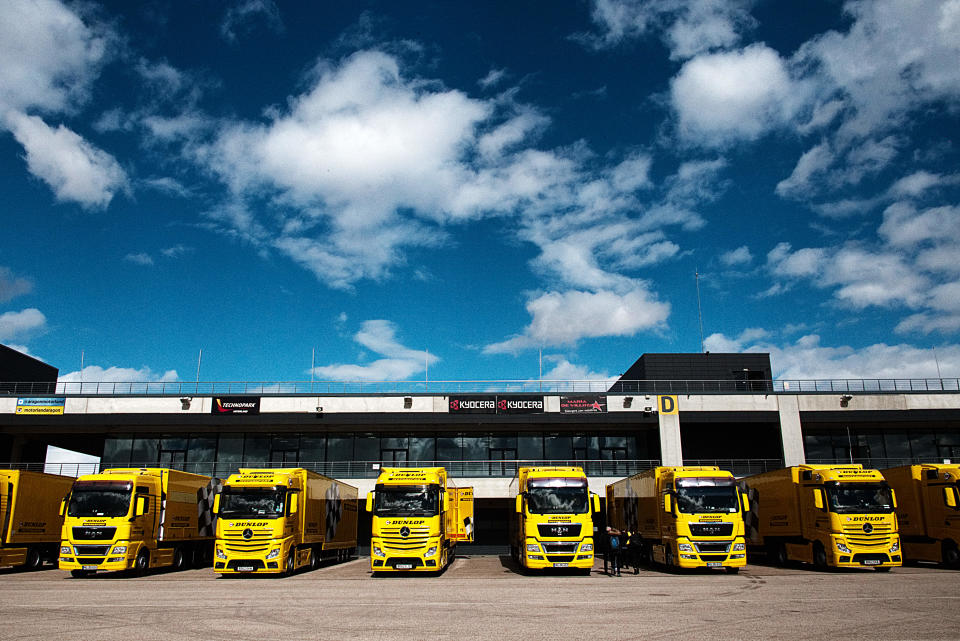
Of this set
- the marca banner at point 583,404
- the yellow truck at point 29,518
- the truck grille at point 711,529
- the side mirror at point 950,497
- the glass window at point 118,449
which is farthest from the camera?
the glass window at point 118,449

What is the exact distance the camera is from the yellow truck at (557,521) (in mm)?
21406

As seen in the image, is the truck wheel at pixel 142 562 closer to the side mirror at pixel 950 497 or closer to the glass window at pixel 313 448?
the glass window at pixel 313 448

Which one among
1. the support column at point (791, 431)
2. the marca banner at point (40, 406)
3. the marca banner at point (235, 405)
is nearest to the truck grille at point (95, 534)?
the marca banner at point (235, 405)

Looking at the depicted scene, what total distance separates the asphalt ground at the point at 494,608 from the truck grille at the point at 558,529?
1.41m

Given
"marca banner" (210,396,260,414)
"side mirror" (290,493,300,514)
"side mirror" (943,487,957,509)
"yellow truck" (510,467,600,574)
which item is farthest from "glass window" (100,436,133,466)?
"side mirror" (943,487,957,509)

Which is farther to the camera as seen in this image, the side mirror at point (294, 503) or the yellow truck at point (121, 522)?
the side mirror at point (294, 503)

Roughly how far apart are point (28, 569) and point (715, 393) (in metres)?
32.7

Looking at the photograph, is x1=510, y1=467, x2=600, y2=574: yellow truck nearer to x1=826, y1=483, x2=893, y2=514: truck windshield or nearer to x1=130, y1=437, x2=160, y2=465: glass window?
x1=826, y1=483, x2=893, y2=514: truck windshield

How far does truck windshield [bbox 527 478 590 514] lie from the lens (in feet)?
72.0

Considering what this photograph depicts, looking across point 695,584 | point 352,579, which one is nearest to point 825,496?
point 695,584

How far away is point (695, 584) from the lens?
58.3ft

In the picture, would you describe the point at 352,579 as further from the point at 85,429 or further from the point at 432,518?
the point at 85,429

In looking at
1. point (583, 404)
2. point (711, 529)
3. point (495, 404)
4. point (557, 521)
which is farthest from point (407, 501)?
point (583, 404)

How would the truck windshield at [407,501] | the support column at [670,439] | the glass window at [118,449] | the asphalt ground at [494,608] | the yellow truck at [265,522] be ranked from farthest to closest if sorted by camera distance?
the glass window at [118,449], the support column at [670,439], the truck windshield at [407,501], the yellow truck at [265,522], the asphalt ground at [494,608]
